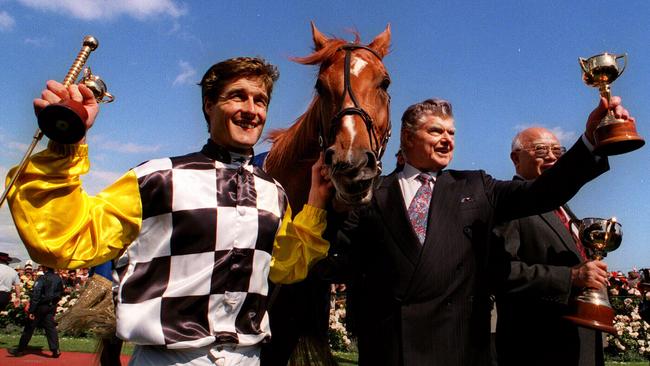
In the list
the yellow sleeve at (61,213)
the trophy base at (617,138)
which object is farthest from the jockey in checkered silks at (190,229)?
the trophy base at (617,138)

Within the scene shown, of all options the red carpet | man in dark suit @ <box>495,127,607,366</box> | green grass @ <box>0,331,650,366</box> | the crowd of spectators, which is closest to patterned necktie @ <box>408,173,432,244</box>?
man in dark suit @ <box>495,127,607,366</box>

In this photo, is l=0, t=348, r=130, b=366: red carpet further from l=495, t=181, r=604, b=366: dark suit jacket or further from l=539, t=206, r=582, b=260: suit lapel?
l=539, t=206, r=582, b=260: suit lapel

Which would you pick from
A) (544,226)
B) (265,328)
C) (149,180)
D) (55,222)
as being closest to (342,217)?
(265,328)

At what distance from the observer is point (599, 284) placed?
9.60ft

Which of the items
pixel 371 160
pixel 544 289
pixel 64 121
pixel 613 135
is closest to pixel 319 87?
pixel 371 160

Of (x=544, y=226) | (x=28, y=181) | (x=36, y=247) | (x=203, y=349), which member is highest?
(x=544, y=226)

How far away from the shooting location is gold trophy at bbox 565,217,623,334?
114 inches

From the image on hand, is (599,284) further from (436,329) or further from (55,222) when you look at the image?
(55,222)

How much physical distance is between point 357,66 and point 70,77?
1.43m

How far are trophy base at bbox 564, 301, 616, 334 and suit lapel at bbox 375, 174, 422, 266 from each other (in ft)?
3.95

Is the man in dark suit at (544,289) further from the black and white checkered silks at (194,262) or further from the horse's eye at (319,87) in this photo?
the black and white checkered silks at (194,262)

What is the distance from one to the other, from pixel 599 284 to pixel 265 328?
6.72 ft

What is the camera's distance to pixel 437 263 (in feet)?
7.77

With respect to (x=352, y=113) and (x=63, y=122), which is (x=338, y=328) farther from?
(x=63, y=122)
